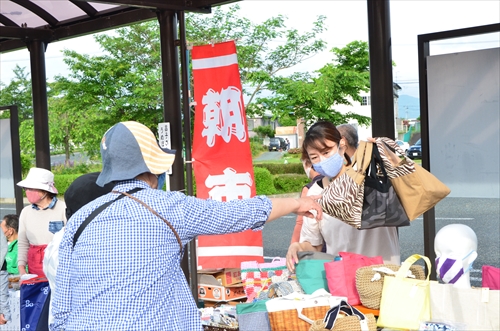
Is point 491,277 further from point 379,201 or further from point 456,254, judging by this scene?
point 379,201

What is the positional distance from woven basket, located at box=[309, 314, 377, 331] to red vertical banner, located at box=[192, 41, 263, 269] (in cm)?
304

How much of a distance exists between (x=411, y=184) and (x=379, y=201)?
0.64 ft

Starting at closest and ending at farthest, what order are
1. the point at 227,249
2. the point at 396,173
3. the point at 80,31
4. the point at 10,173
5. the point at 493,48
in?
1. the point at 396,173
2. the point at 493,48
3. the point at 227,249
4. the point at 80,31
5. the point at 10,173

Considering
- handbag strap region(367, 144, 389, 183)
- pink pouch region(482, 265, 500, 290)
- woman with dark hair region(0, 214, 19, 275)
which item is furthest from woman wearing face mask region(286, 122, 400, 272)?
woman with dark hair region(0, 214, 19, 275)

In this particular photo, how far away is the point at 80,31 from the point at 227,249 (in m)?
2.95

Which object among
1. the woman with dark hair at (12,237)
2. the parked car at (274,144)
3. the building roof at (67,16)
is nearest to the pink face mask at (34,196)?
the woman with dark hair at (12,237)

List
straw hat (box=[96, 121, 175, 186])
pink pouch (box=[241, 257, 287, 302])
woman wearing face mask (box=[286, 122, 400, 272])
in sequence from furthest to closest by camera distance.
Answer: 1. pink pouch (box=[241, 257, 287, 302])
2. woman wearing face mask (box=[286, 122, 400, 272])
3. straw hat (box=[96, 121, 175, 186])

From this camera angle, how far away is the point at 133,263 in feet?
7.48

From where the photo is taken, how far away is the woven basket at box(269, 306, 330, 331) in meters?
3.38

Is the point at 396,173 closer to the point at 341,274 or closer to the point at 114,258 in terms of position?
the point at 341,274

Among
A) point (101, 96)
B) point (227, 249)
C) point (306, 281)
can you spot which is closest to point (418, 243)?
point (227, 249)

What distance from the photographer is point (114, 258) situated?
2279 millimetres

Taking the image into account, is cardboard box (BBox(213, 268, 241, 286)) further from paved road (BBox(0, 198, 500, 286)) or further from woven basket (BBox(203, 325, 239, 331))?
woven basket (BBox(203, 325, 239, 331))

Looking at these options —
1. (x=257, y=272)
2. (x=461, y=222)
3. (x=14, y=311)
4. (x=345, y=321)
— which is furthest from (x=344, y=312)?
(x=461, y=222)
